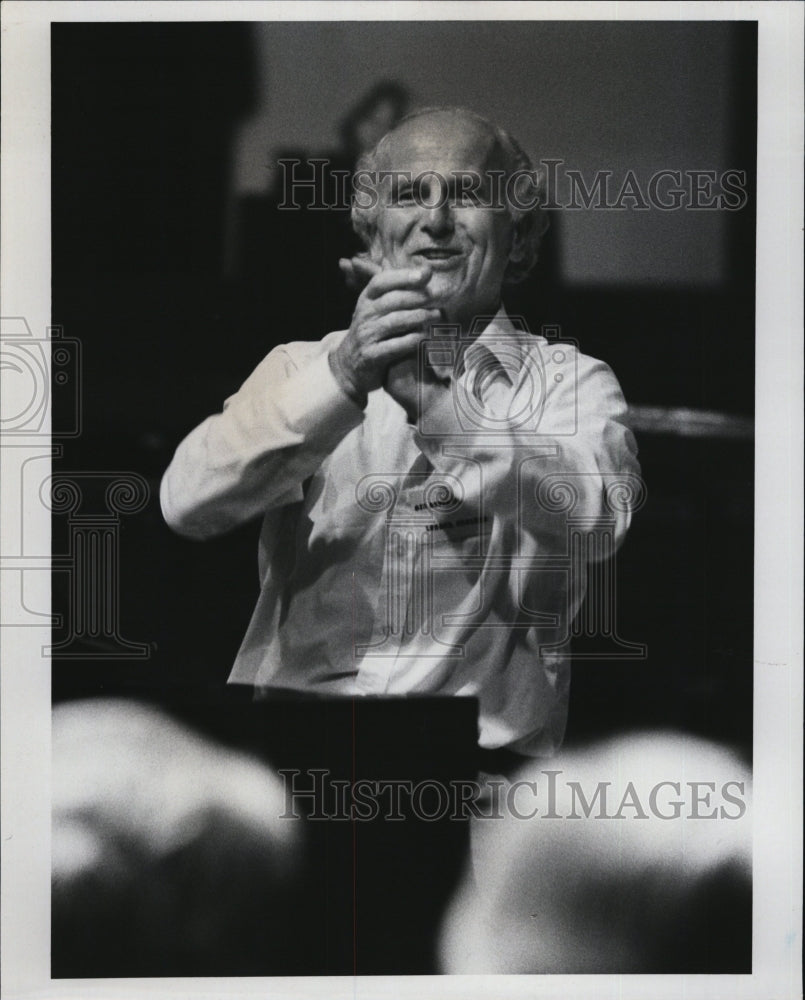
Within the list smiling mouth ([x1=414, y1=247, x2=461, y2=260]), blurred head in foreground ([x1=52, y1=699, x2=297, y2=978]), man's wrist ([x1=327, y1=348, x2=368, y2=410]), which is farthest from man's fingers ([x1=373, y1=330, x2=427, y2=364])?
blurred head in foreground ([x1=52, y1=699, x2=297, y2=978])

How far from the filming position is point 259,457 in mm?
3727

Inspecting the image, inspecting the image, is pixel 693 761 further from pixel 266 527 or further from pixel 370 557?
pixel 266 527

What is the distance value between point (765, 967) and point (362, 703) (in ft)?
4.85

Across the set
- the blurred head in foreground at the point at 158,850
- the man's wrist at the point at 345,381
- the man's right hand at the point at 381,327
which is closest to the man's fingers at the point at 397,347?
the man's right hand at the point at 381,327

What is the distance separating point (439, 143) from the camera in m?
3.71

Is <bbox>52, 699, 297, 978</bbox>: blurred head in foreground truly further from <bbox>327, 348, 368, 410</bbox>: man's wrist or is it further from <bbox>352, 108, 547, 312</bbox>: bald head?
<bbox>352, 108, 547, 312</bbox>: bald head

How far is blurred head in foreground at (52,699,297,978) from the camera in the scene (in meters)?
3.76

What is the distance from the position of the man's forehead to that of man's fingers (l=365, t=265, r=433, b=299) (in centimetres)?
31

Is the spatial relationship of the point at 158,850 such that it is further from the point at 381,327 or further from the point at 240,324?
the point at 381,327

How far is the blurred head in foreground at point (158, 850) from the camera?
12.3 feet

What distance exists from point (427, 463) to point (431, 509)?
14 cm

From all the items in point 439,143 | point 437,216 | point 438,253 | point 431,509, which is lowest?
point 431,509

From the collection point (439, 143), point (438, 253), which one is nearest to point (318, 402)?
point (438, 253)

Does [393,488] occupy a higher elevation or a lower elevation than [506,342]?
lower
